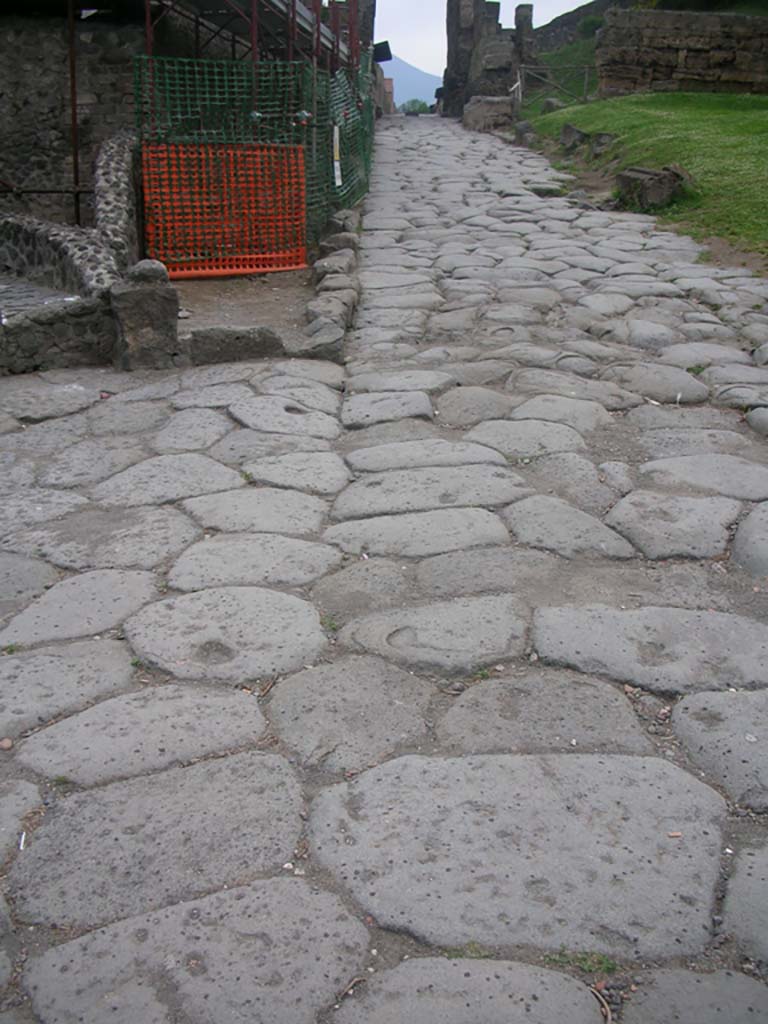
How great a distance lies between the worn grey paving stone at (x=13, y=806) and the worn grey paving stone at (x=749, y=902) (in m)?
1.40

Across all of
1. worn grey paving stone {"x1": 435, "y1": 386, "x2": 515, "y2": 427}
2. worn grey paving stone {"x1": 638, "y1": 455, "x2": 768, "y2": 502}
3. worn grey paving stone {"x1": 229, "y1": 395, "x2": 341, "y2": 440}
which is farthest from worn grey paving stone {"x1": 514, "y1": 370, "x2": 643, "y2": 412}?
worn grey paving stone {"x1": 229, "y1": 395, "x2": 341, "y2": 440}

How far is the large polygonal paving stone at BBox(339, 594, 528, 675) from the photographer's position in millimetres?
2643

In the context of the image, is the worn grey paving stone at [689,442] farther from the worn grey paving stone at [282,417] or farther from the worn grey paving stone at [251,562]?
the worn grey paving stone at [251,562]

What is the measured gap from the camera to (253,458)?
4102 millimetres

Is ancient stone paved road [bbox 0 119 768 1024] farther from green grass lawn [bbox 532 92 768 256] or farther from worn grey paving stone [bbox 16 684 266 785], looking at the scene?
green grass lawn [bbox 532 92 768 256]

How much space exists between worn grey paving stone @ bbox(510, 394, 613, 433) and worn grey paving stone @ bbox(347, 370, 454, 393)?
52 cm

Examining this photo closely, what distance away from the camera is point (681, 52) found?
19.1m

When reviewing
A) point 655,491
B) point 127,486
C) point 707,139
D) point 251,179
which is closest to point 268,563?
point 127,486

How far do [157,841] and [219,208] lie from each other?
693 cm

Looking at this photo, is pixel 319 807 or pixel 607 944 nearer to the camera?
pixel 607 944

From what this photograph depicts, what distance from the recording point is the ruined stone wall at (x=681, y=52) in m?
18.8

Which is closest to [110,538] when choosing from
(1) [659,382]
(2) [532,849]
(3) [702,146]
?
(2) [532,849]

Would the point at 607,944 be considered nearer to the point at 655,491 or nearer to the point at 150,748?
the point at 150,748

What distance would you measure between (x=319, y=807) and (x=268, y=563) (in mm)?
1198
